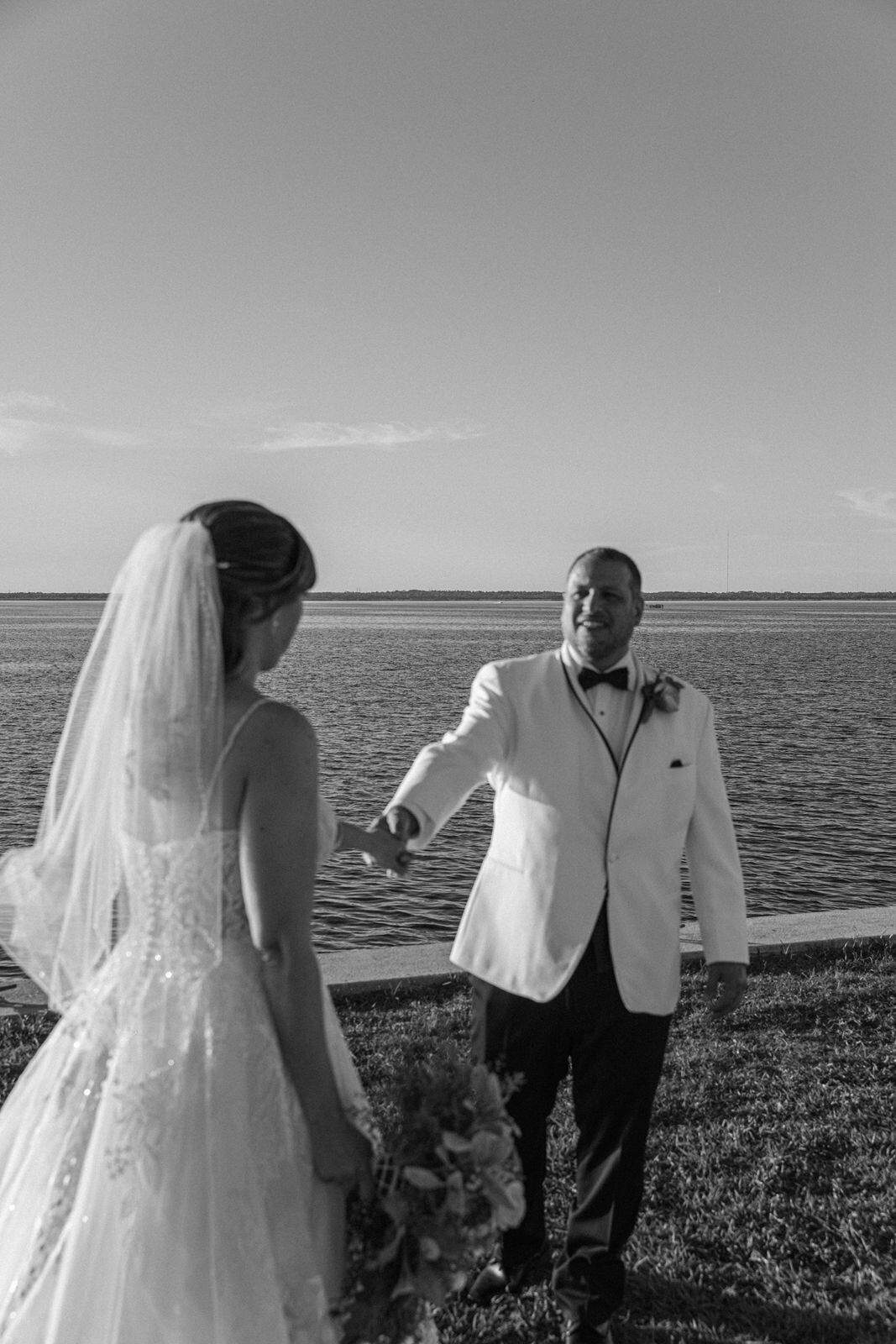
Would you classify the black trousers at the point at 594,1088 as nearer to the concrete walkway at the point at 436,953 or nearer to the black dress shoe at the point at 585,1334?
the black dress shoe at the point at 585,1334

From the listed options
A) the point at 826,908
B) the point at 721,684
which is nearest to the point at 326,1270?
the point at 826,908

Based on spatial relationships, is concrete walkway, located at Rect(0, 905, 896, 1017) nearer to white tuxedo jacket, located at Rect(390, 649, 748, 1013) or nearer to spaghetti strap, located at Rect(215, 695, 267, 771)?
white tuxedo jacket, located at Rect(390, 649, 748, 1013)

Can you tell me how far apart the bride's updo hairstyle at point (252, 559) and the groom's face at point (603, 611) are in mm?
1466

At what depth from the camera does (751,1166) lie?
4.93m

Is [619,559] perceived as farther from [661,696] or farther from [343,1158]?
[343,1158]

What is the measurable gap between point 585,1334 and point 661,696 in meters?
2.07

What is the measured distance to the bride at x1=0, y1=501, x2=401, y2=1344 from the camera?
101 inches

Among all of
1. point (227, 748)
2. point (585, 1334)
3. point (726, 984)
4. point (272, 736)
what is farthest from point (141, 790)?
point (585, 1334)

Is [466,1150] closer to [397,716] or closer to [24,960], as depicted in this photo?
[24,960]

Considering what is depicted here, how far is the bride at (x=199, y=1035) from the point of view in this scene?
2.57 m

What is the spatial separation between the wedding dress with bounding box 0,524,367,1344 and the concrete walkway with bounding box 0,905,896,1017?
427cm

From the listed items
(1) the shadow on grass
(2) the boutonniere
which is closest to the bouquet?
(1) the shadow on grass

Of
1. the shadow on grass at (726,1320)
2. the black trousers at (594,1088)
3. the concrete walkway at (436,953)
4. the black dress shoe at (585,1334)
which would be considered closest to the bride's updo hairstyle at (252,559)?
the black trousers at (594,1088)

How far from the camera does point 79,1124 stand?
108 inches
